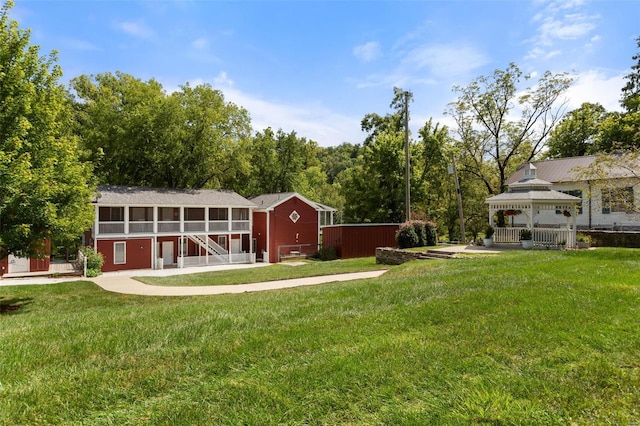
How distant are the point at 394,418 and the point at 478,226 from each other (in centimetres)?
3143

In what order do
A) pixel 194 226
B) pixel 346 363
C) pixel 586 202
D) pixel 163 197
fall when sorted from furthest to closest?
pixel 194 226 → pixel 163 197 → pixel 586 202 → pixel 346 363

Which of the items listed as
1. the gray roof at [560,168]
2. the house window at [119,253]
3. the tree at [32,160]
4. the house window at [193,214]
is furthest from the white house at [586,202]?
the house window at [119,253]

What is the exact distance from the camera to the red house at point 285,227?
2788 cm

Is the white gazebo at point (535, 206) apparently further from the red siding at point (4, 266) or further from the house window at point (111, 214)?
the red siding at point (4, 266)

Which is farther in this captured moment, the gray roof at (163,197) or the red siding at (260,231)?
the red siding at (260,231)

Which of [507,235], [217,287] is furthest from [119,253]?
[507,235]

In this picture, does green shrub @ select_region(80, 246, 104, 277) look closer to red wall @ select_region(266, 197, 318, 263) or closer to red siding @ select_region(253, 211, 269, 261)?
red siding @ select_region(253, 211, 269, 261)

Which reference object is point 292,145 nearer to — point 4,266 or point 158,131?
point 158,131

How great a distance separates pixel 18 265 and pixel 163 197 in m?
8.43

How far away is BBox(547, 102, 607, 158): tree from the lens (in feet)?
111

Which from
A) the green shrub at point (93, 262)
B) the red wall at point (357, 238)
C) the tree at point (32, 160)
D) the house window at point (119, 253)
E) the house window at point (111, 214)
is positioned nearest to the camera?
the tree at point (32, 160)

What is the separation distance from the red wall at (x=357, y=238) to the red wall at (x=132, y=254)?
11717 millimetres

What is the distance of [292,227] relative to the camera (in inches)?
1141

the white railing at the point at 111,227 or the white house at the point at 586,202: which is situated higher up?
the white house at the point at 586,202
